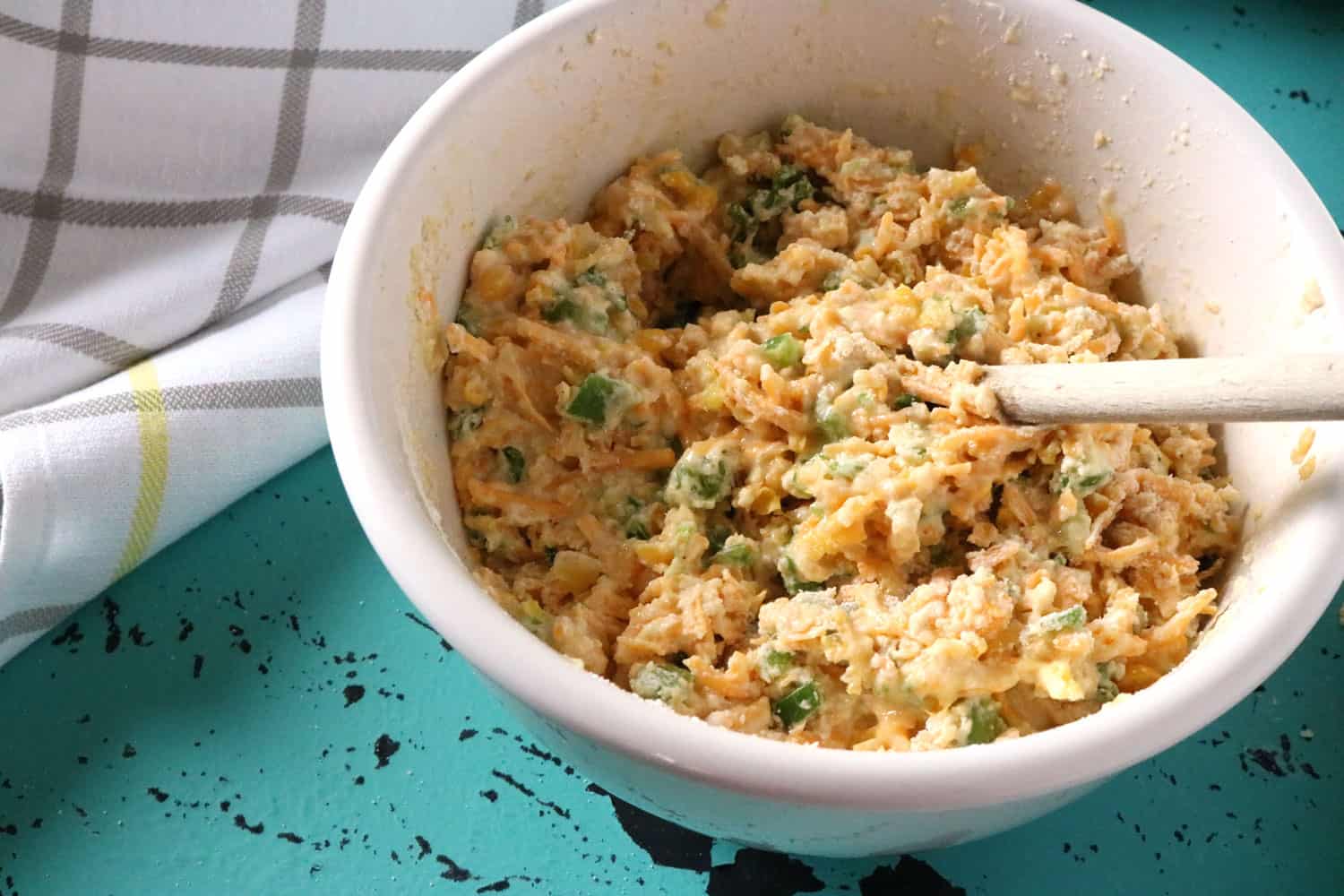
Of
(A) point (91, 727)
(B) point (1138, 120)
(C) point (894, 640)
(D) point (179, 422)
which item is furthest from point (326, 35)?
(C) point (894, 640)

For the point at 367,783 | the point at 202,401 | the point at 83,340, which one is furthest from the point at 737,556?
the point at 83,340

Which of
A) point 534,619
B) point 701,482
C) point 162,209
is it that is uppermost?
point 701,482

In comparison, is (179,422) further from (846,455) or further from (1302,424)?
(1302,424)

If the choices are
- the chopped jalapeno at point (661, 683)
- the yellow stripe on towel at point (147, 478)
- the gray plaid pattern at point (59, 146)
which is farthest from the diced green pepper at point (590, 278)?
the gray plaid pattern at point (59, 146)

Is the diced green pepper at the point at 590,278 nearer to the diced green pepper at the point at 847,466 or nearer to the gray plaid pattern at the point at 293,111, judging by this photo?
the diced green pepper at the point at 847,466

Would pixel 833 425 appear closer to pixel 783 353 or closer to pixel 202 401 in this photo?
pixel 783 353

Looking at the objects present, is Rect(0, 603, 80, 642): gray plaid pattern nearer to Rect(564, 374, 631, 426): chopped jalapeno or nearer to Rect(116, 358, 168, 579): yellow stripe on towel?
Rect(116, 358, 168, 579): yellow stripe on towel
